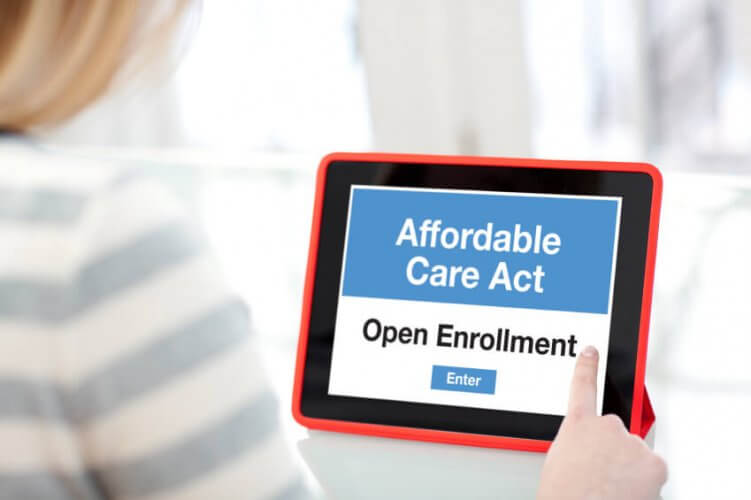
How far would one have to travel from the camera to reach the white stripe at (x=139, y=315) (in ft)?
1.71

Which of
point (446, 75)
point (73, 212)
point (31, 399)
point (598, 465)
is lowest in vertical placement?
point (598, 465)

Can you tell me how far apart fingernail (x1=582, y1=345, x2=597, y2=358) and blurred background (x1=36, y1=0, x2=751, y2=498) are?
10cm

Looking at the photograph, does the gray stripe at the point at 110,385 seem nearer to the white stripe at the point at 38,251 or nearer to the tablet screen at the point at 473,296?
the white stripe at the point at 38,251

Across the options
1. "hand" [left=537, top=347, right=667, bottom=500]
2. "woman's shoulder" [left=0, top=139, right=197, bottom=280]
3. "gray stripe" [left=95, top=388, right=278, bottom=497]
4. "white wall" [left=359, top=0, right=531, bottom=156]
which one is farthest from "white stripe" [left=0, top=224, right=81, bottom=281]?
"white wall" [left=359, top=0, right=531, bottom=156]

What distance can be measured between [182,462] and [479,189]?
17.2 inches

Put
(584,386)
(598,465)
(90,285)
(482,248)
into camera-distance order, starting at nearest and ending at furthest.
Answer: (90,285) → (598,465) → (584,386) → (482,248)

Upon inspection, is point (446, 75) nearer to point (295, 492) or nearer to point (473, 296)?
point (473, 296)

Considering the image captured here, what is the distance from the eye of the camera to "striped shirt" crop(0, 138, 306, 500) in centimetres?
52

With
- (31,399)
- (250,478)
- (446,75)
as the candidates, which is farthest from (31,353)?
(446,75)

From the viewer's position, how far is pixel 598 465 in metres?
0.66

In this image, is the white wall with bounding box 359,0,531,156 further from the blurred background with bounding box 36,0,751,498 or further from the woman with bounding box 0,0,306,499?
the woman with bounding box 0,0,306,499

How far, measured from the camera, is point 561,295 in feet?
2.72

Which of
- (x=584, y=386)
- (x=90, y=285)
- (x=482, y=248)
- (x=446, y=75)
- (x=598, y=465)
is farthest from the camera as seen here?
(x=446, y=75)

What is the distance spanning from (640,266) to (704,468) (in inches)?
7.0
